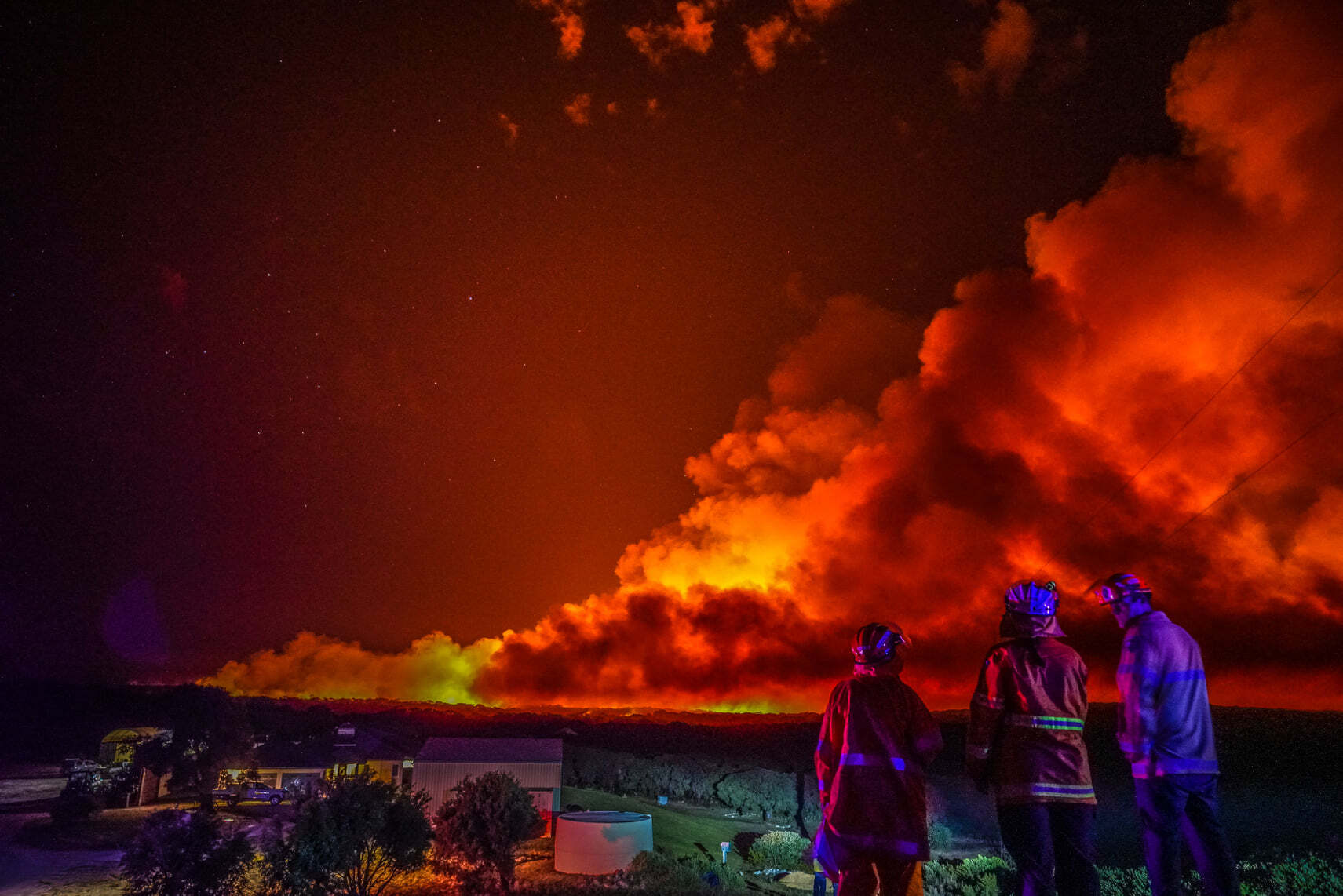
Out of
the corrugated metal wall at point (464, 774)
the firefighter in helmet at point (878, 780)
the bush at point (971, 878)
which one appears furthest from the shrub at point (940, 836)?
the firefighter in helmet at point (878, 780)

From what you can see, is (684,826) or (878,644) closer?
(878,644)

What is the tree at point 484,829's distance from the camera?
2216 cm

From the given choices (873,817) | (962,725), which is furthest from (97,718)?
(873,817)

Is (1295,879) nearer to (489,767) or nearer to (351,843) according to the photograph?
(351,843)

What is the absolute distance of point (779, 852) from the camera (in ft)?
104

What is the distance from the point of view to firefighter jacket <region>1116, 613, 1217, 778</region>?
649 centimetres

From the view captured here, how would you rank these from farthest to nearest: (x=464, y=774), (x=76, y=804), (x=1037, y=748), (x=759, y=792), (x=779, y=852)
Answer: (x=759, y=792)
(x=76, y=804)
(x=464, y=774)
(x=779, y=852)
(x=1037, y=748)

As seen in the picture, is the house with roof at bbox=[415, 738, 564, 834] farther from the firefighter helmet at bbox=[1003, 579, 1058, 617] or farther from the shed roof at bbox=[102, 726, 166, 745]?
the firefighter helmet at bbox=[1003, 579, 1058, 617]

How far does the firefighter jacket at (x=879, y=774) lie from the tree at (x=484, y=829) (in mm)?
18600

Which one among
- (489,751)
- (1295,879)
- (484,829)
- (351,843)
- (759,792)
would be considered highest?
(1295,879)

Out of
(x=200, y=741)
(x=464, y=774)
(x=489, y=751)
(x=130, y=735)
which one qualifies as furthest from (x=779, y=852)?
(x=130, y=735)

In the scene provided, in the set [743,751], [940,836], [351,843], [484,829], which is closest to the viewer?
[351,843]

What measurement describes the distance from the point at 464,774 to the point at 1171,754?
31621 mm

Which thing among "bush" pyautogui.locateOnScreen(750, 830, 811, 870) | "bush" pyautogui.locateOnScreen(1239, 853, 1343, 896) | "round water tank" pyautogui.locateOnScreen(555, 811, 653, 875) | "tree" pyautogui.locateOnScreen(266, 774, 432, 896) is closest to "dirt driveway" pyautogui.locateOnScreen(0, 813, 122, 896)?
"tree" pyautogui.locateOnScreen(266, 774, 432, 896)
